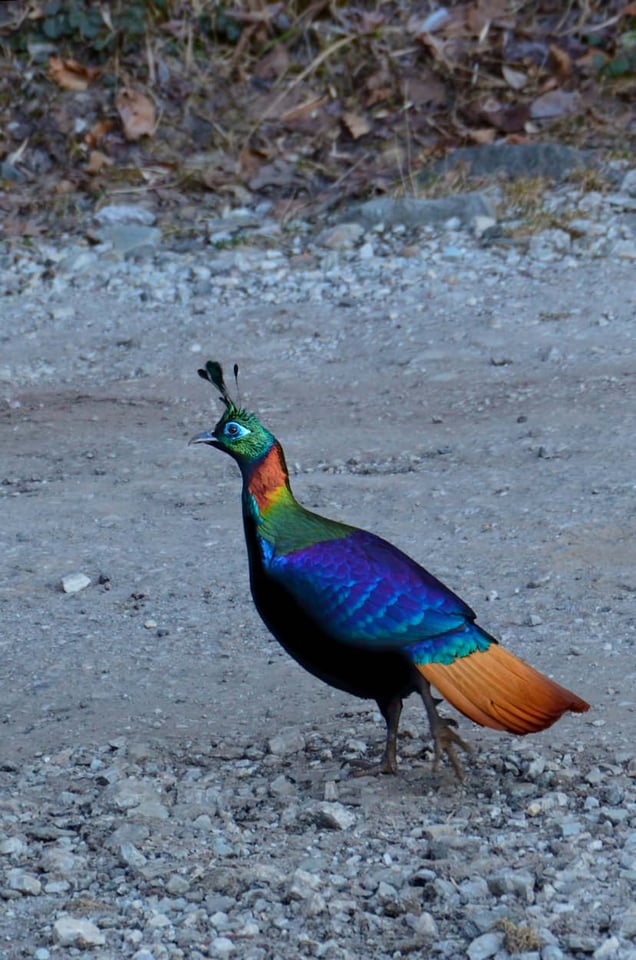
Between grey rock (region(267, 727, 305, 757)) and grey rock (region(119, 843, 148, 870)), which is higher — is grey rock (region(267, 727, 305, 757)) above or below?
below

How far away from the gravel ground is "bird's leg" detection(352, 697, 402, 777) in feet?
0.08

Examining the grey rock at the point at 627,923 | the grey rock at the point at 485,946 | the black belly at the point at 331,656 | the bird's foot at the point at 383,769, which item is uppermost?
the black belly at the point at 331,656

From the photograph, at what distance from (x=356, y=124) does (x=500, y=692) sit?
663 centimetres

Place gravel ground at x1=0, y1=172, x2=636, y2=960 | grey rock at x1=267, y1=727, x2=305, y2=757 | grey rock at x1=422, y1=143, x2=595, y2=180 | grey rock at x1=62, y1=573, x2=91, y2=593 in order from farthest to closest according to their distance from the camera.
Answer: grey rock at x1=422, y1=143, x2=595, y2=180 → grey rock at x1=62, y1=573, x2=91, y2=593 → grey rock at x1=267, y1=727, x2=305, y2=757 → gravel ground at x1=0, y1=172, x2=636, y2=960

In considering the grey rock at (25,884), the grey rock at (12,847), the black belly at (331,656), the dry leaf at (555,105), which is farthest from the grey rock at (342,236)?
the grey rock at (25,884)

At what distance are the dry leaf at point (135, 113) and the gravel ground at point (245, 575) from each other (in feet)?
3.33

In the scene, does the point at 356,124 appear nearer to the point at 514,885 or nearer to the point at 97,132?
the point at 97,132

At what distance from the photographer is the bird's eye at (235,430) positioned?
3646 mm

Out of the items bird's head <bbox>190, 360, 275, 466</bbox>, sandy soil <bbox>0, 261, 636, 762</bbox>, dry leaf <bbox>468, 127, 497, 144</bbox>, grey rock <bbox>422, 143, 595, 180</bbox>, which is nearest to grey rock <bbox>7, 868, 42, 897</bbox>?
sandy soil <bbox>0, 261, 636, 762</bbox>

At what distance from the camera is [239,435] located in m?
3.65

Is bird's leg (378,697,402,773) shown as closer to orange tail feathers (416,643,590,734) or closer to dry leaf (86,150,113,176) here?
orange tail feathers (416,643,590,734)

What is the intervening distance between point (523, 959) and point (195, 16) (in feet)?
28.0

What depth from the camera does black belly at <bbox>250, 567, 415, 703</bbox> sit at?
3457mm

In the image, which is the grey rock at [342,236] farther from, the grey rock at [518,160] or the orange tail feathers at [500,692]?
the orange tail feathers at [500,692]
